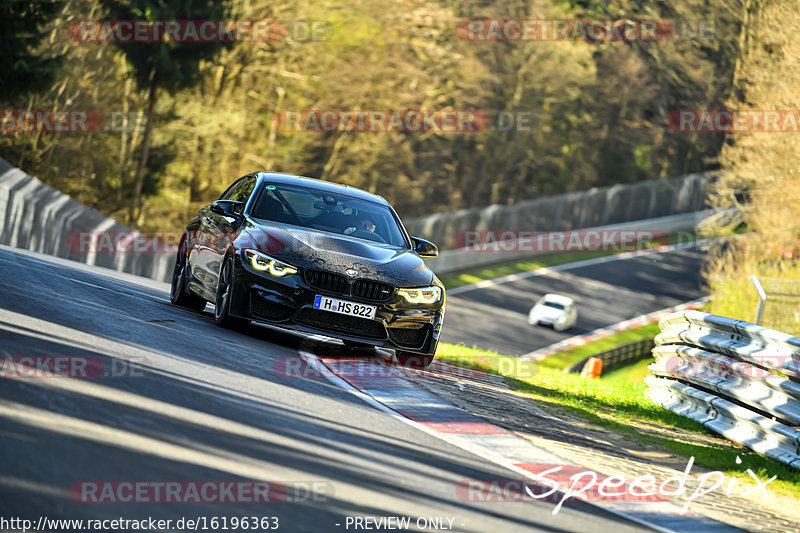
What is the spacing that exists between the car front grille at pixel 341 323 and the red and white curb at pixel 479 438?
31cm

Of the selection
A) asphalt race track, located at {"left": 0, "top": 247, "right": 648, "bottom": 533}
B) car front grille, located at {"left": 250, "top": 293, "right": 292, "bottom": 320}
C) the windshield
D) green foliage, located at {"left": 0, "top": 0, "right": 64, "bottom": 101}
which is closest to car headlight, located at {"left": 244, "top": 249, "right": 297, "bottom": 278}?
car front grille, located at {"left": 250, "top": 293, "right": 292, "bottom": 320}

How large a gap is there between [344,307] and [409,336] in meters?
0.83

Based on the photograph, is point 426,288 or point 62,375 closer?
point 62,375

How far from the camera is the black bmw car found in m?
10.0

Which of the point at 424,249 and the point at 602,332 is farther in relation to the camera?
the point at 602,332

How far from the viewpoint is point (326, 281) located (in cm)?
1008

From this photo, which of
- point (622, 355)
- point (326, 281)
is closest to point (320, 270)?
point (326, 281)

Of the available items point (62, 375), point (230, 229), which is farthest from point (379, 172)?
point (62, 375)

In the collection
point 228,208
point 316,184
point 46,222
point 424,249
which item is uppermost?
point 316,184

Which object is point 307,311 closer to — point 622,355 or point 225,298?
point 225,298

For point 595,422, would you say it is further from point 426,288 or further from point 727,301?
point 727,301

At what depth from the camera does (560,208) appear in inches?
2378

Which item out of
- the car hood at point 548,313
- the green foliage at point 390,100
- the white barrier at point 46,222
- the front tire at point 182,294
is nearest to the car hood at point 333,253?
the front tire at point 182,294

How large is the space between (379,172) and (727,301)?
2753 cm
